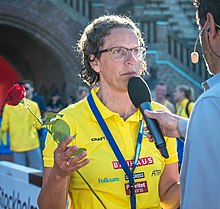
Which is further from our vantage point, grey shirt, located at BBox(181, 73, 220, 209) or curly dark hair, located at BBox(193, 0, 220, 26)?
curly dark hair, located at BBox(193, 0, 220, 26)

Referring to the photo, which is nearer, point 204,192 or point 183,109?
point 204,192

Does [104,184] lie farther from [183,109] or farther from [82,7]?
[82,7]

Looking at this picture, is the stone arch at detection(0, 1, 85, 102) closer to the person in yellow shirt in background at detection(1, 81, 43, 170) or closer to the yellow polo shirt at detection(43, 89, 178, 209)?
the person in yellow shirt in background at detection(1, 81, 43, 170)

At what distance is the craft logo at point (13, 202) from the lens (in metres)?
6.43

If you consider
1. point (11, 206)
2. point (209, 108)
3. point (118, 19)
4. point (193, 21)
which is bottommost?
point (11, 206)

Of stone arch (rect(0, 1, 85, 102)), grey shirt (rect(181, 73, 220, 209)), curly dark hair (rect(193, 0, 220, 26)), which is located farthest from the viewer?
stone arch (rect(0, 1, 85, 102))

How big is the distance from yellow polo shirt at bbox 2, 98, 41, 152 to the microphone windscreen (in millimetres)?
8080

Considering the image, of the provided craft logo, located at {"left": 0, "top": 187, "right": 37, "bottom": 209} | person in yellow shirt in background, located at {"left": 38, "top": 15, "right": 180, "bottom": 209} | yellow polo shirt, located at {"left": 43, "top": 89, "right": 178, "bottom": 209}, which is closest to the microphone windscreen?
person in yellow shirt in background, located at {"left": 38, "top": 15, "right": 180, "bottom": 209}

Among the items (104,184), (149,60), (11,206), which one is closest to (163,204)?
(104,184)

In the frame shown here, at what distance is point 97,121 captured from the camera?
3.68 m

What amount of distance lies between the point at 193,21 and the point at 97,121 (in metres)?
21.0

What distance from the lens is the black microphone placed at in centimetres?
293

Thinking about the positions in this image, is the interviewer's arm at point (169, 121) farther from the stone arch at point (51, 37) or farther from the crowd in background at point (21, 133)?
the stone arch at point (51, 37)

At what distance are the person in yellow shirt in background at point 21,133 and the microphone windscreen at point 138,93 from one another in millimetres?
8080
